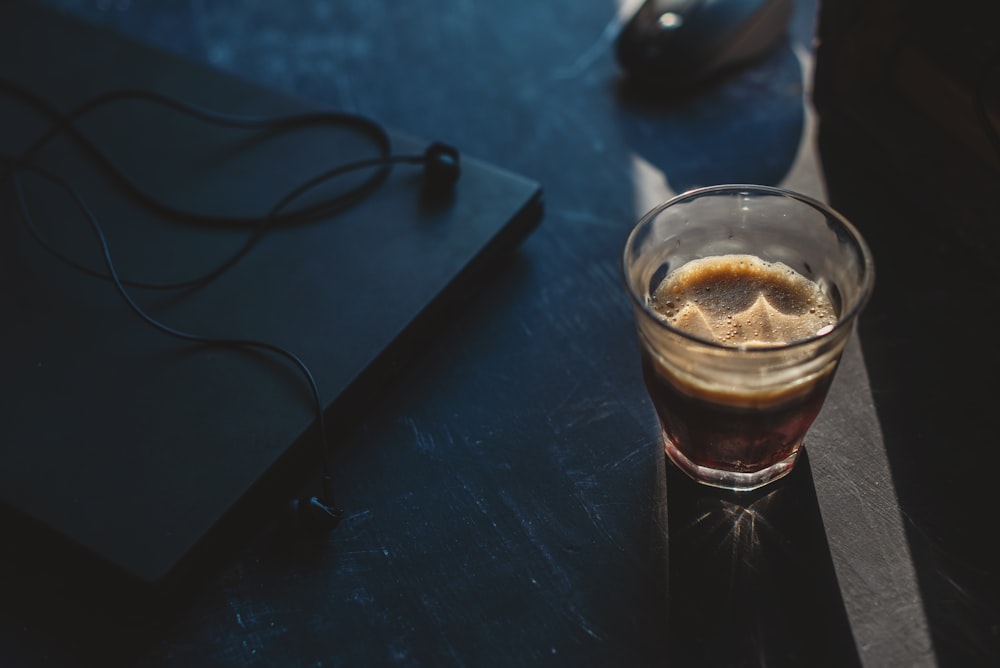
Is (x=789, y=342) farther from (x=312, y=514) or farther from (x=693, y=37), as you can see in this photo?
(x=693, y=37)

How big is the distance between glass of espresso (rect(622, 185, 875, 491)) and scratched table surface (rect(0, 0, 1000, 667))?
0.05m

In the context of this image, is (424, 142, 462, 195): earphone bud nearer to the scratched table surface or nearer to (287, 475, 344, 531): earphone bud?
the scratched table surface

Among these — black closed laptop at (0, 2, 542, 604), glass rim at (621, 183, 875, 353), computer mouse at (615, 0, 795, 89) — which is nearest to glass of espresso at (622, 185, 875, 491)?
glass rim at (621, 183, 875, 353)

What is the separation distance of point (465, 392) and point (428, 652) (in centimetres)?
17

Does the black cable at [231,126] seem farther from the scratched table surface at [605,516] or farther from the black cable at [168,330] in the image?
the scratched table surface at [605,516]

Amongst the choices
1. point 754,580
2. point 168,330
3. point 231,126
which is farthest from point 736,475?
point 231,126

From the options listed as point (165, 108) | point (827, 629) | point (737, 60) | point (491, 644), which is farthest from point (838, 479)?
point (165, 108)

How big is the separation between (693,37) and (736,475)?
0.42 meters

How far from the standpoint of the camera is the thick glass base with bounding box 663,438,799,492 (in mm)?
485

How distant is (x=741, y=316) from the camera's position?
1.55 feet

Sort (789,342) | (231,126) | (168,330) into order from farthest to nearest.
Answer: (231,126), (168,330), (789,342)

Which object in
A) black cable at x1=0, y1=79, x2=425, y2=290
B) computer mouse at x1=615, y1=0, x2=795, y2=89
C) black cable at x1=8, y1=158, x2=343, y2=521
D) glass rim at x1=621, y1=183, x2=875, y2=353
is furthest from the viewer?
computer mouse at x1=615, y1=0, x2=795, y2=89

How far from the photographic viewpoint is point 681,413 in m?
0.46

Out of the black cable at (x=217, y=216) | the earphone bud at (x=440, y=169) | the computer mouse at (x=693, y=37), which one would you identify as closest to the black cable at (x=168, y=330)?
Result: the black cable at (x=217, y=216)
